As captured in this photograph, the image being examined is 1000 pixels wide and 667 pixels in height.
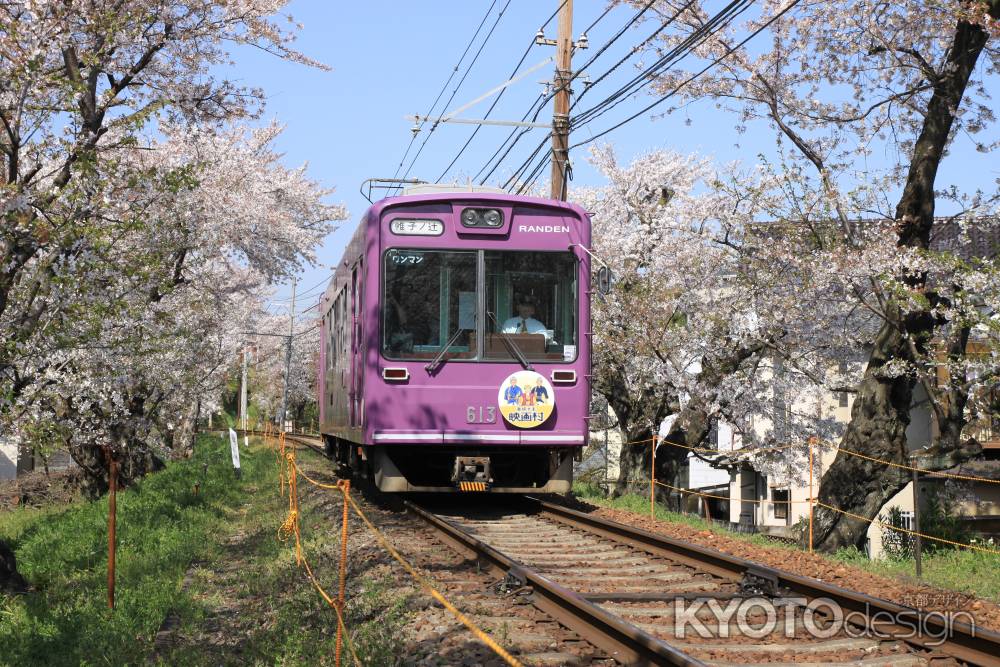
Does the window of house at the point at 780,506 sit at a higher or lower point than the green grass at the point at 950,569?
lower

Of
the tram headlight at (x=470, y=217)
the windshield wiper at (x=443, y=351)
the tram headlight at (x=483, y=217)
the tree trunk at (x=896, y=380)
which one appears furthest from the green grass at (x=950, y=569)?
the tram headlight at (x=470, y=217)

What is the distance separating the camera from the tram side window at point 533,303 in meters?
10.7

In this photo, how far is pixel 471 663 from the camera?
5215 millimetres

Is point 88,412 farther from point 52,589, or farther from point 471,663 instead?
point 471,663

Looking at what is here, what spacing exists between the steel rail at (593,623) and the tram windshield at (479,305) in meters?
3.11

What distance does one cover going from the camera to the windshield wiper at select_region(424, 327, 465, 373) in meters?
10.5

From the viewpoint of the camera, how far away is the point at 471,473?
1077 centimetres

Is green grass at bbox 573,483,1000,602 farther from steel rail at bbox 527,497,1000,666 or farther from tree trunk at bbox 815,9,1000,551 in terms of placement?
steel rail at bbox 527,497,1000,666

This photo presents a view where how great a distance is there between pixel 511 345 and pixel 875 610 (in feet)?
17.9

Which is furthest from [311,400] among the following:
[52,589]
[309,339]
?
[52,589]

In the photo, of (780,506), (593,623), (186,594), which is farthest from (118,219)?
(780,506)

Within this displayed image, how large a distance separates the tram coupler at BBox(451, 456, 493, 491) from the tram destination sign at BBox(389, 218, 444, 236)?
2416 mm

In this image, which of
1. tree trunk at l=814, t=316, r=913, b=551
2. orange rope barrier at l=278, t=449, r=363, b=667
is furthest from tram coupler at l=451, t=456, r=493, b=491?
tree trunk at l=814, t=316, r=913, b=551

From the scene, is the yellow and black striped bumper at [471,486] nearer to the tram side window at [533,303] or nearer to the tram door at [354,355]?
the tram side window at [533,303]
